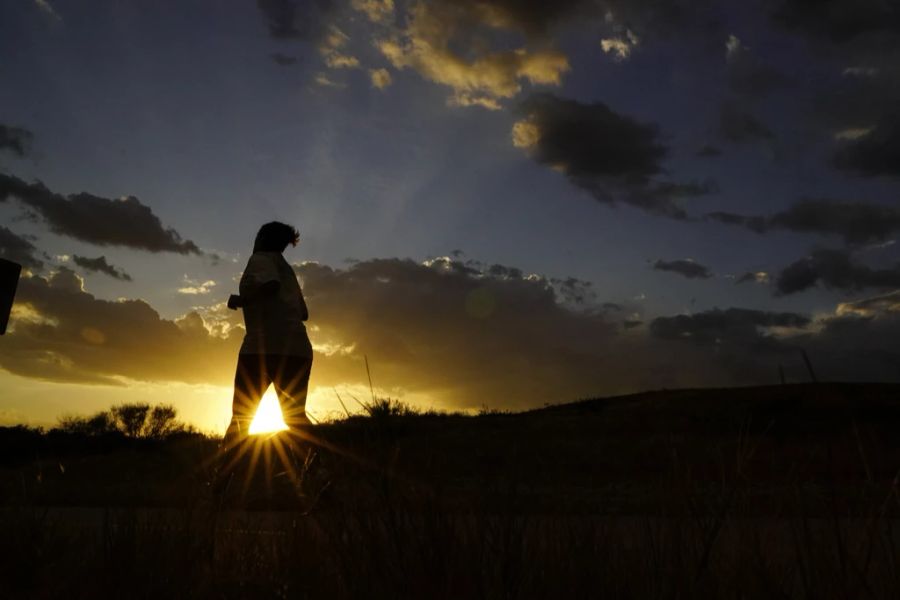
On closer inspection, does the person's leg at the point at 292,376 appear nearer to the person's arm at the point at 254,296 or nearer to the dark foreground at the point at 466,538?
the person's arm at the point at 254,296

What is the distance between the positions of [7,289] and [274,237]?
79.5 inches

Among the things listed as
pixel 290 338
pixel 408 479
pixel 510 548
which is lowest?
pixel 510 548

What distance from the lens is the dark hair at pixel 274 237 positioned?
6.54 meters

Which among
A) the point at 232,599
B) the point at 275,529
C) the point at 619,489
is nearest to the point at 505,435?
the point at 619,489

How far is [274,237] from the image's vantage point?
657 cm

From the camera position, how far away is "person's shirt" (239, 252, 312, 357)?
20.4ft

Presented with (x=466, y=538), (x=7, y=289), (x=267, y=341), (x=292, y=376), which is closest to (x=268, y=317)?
(x=267, y=341)

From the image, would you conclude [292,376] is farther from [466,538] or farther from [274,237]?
[466,538]

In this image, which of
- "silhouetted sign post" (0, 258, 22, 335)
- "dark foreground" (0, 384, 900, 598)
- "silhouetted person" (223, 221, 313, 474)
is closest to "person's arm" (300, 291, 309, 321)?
"silhouetted person" (223, 221, 313, 474)

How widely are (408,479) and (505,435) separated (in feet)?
37.8

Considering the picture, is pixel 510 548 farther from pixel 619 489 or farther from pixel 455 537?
pixel 619 489

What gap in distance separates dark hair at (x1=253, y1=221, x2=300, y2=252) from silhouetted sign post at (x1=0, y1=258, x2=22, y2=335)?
1.82 metres

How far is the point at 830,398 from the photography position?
157 centimetres

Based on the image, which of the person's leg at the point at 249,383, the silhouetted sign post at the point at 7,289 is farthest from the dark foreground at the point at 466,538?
the person's leg at the point at 249,383
